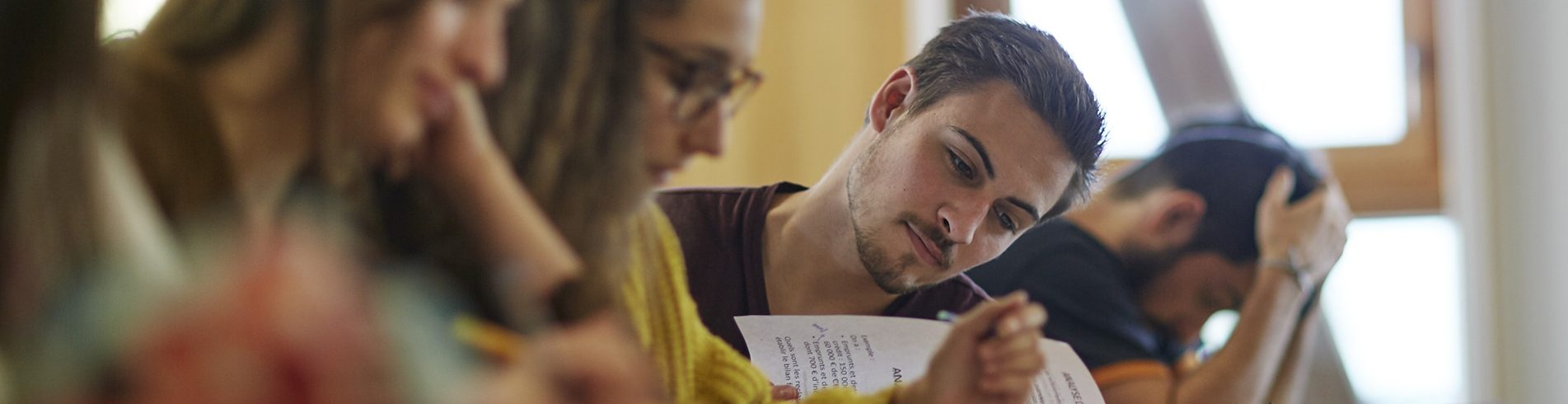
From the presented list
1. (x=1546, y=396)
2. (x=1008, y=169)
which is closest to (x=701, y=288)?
(x=1008, y=169)

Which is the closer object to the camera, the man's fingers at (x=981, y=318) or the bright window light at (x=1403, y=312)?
the man's fingers at (x=981, y=318)

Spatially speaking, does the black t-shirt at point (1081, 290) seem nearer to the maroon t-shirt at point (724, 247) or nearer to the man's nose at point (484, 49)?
the maroon t-shirt at point (724, 247)

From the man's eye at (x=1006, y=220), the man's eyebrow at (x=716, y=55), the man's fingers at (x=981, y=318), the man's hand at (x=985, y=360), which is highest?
the man's eyebrow at (x=716, y=55)

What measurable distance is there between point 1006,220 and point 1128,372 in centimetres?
24

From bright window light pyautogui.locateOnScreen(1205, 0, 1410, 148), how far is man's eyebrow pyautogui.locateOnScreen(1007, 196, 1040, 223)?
1.54 ft

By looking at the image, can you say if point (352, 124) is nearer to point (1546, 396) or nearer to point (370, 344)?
point (370, 344)

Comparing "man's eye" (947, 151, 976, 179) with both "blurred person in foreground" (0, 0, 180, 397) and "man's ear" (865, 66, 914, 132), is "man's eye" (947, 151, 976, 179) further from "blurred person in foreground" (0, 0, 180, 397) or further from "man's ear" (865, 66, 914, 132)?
"blurred person in foreground" (0, 0, 180, 397)

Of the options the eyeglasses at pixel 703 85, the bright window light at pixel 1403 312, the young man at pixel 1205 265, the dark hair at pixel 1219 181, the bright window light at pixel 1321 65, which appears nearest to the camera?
the eyeglasses at pixel 703 85

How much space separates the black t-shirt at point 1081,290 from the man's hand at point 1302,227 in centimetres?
13

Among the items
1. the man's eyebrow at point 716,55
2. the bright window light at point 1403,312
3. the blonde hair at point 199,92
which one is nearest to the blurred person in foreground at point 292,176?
the blonde hair at point 199,92

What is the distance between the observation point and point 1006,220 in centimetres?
82

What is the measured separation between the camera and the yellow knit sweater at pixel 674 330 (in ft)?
2.02

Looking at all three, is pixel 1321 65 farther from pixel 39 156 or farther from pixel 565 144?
pixel 39 156

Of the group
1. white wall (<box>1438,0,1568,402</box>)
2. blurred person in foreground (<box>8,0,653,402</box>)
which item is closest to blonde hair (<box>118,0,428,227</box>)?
blurred person in foreground (<box>8,0,653,402</box>)
